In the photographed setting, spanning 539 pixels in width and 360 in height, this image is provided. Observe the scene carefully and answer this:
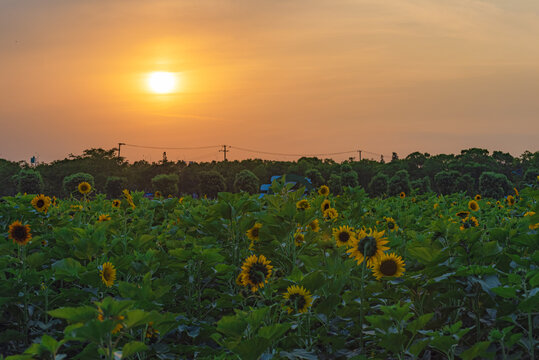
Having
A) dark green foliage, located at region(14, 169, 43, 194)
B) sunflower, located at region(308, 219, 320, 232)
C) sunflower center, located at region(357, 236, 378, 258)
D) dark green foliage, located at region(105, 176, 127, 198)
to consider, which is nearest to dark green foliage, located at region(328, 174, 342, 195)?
dark green foliage, located at region(105, 176, 127, 198)

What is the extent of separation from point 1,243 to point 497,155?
54.2 meters

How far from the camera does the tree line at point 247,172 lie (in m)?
43.2

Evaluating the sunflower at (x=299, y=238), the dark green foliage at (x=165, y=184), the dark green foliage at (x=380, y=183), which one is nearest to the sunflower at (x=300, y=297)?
the sunflower at (x=299, y=238)

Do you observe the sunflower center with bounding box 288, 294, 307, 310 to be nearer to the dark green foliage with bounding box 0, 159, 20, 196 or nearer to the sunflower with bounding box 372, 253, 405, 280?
the sunflower with bounding box 372, 253, 405, 280

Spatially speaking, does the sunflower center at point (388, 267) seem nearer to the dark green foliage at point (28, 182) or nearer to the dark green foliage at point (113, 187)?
the dark green foliage at point (28, 182)

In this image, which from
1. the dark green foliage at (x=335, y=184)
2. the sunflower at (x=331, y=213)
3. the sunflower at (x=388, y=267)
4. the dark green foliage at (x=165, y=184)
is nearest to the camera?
the sunflower at (x=388, y=267)

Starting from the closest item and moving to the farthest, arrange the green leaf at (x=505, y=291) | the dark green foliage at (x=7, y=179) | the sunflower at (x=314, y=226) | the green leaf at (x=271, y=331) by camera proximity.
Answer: the green leaf at (x=271, y=331) → the green leaf at (x=505, y=291) → the sunflower at (x=314, y=226) → the dark green foliage at (x=7, y=179)

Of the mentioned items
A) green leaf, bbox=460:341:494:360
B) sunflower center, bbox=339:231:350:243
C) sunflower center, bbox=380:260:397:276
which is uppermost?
sunflower center, bbox=339:231:350:243

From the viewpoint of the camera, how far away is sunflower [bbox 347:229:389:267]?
10.9 ft

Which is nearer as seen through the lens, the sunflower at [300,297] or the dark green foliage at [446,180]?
the sunflower at [300,297]

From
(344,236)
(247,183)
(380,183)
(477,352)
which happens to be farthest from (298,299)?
(247,183)

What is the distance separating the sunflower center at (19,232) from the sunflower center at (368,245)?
122 inches

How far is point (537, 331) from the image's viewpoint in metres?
3.73

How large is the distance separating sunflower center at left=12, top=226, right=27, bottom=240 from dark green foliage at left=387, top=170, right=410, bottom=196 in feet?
112
